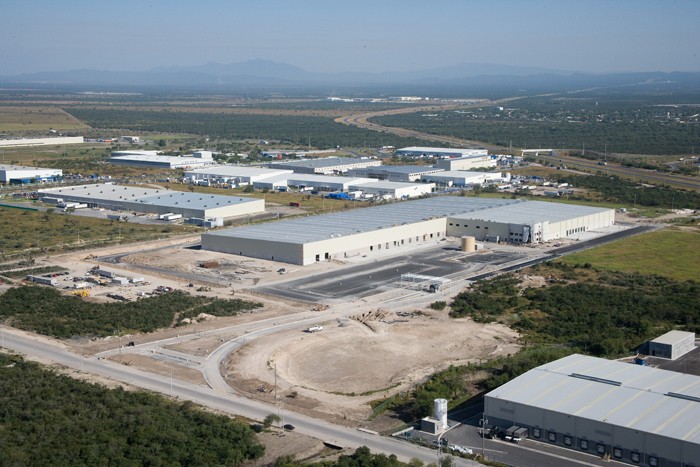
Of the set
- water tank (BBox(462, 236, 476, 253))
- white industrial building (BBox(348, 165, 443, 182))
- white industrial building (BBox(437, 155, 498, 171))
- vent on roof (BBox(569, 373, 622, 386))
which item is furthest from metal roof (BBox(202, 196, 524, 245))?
white industrial building (BBox(437, 155, 498, 171))

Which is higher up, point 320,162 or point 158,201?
point 320,162

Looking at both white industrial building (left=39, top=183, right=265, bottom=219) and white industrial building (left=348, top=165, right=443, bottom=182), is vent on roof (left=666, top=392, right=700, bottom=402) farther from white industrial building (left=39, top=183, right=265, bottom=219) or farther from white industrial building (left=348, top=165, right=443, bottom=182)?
white industrial building (left=348, top=165, right=443, bottom=182)

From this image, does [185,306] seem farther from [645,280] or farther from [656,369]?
[645,280]

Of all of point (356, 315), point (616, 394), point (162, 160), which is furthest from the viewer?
point (162, 160)

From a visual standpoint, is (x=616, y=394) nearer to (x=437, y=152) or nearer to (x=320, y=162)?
(x=320, y=162)

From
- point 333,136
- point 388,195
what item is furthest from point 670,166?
point 333,136

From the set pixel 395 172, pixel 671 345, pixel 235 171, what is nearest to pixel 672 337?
pixel 671 345

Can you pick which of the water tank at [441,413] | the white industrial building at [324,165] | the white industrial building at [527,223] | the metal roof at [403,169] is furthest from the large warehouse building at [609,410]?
the white industrial building at [324,165]
